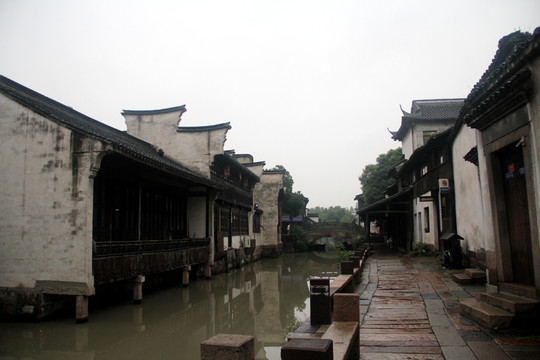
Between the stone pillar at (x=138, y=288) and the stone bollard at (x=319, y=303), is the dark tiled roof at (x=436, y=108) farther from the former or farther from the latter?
the stone bollard at (x=319, y=303)

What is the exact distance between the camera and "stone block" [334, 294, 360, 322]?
5.26 meters

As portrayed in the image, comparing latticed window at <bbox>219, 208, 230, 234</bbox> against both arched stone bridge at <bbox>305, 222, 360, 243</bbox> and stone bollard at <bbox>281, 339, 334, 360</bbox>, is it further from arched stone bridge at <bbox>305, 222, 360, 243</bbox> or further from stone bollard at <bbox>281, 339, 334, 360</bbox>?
arched stone bridge at <bbox>305, 222, 360, 243</bbox>

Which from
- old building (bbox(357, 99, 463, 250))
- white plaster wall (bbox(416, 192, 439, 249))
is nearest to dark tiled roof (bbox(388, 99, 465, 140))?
old building (bbox(357, 99, 463, 250))

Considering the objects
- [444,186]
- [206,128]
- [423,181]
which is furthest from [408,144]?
[206,128]

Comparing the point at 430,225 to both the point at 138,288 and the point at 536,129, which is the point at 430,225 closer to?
the point at 138,288

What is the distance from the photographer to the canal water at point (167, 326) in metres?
8.27

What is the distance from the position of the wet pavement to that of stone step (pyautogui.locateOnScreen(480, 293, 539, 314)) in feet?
0.90

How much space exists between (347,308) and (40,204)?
28.2ft

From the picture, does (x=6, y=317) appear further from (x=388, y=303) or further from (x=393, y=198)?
(x=393, y=198)

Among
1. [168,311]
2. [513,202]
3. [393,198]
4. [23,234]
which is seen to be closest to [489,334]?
[513,202]

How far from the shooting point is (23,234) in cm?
1045

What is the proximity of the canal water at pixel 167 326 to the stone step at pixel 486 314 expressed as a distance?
→ 372 cm

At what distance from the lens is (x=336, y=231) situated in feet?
138

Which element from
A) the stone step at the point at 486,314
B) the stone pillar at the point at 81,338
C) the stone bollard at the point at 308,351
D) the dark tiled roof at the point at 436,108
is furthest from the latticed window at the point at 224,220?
the stone bollard at the point at 308,351
